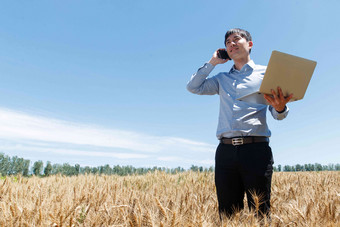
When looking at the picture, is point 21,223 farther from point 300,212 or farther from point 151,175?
point 151,175

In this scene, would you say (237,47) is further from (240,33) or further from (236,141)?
(236,141)

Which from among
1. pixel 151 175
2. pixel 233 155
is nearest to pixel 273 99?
pixel 233 155

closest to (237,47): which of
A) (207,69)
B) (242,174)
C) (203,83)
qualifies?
(207,69)

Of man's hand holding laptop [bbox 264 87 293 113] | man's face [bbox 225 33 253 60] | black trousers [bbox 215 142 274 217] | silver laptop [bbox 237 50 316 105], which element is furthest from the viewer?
man's face [bbox 225 33 253 60]

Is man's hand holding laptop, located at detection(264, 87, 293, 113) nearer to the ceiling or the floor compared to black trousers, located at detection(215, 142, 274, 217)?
nearer to the ceiling

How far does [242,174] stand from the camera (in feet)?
8.47

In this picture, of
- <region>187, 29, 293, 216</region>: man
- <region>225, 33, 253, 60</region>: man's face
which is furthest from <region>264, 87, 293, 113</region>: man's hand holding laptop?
<region>225, 33, 253, 60</region>: man's face

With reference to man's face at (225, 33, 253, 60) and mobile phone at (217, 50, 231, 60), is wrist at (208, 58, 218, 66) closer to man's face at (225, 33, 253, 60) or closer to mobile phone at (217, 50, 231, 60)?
mobile phone at (217, 50, 231, 60)

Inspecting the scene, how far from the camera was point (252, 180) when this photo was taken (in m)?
2.51

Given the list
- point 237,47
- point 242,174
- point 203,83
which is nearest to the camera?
point 242,174

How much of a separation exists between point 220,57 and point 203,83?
0.36 meters

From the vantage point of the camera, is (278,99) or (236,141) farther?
(236,141)

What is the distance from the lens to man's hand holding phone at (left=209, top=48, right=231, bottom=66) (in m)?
3.00

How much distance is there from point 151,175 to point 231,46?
4147mm
